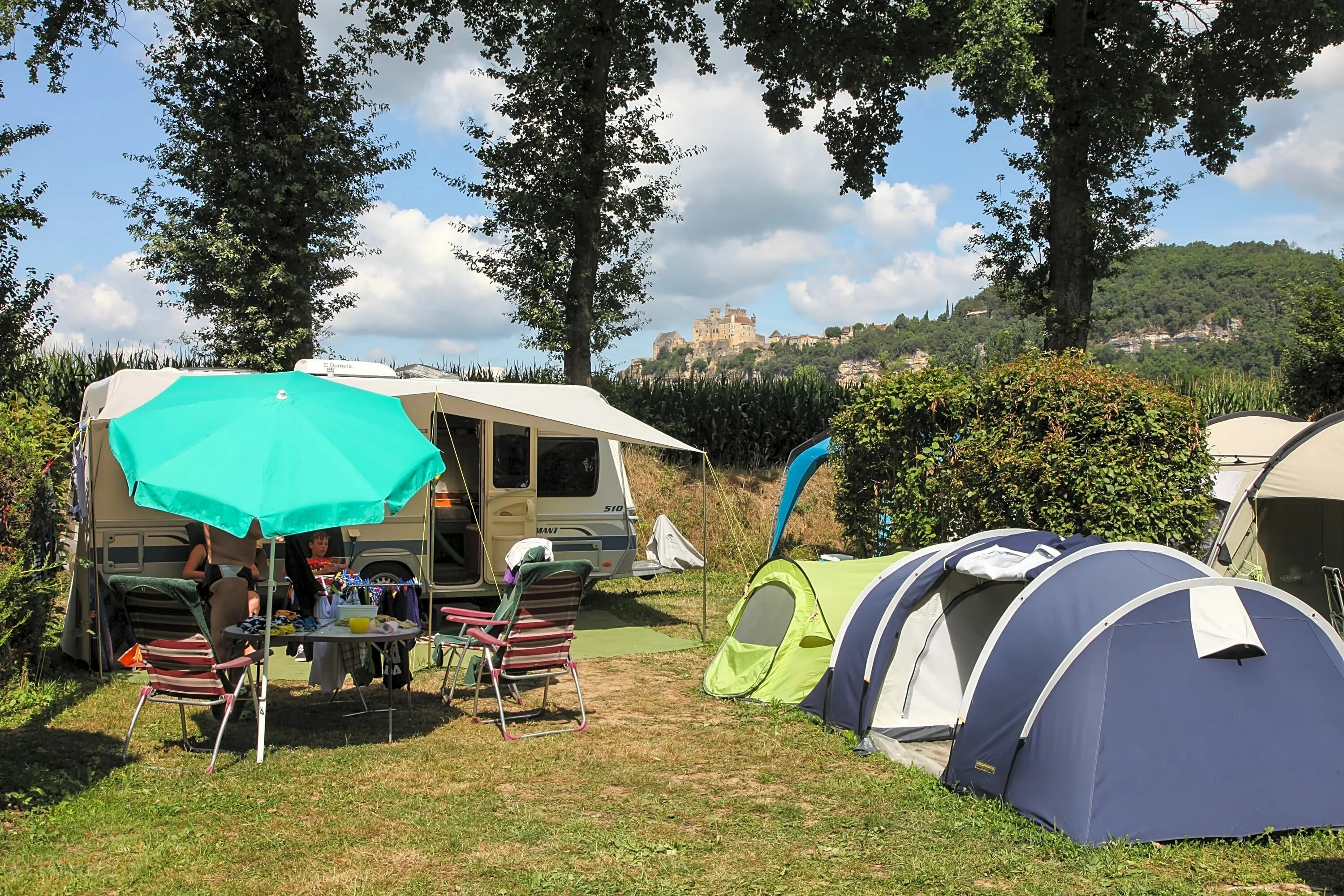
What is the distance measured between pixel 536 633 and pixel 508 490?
4.63 meters

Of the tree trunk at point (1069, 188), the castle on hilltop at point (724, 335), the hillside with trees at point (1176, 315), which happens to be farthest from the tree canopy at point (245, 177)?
the castle on hilltop at point (724, 335)

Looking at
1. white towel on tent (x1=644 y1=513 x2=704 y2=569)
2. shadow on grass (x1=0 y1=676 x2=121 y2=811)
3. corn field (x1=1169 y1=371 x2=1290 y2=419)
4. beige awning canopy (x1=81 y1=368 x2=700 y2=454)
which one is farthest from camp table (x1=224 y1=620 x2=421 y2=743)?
corn field (x1=1169 y1=371 x2=1290 y2=419)

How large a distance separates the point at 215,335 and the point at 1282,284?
18.0m

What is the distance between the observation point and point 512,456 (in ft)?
38.2

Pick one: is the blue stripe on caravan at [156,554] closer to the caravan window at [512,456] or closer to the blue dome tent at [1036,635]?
the caravan window at [512,456]

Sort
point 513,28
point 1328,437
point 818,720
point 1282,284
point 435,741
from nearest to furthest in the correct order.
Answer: point 435,741, point 818,720, point 1328,437, point 513,28, point 1282,284

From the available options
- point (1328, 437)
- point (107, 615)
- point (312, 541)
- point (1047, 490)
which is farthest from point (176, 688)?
point (1328, 437)

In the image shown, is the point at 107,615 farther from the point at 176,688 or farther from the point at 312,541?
the point at 176,688

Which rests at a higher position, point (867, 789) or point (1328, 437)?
point (1328, 437)

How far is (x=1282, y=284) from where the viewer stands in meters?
18.4

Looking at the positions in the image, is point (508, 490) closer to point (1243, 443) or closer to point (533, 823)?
point (533, 823)

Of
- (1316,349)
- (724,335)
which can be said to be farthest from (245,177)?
(724,335)

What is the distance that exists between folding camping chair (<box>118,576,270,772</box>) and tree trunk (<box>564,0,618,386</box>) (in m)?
10.6

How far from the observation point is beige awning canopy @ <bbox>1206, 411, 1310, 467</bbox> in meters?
11.1
